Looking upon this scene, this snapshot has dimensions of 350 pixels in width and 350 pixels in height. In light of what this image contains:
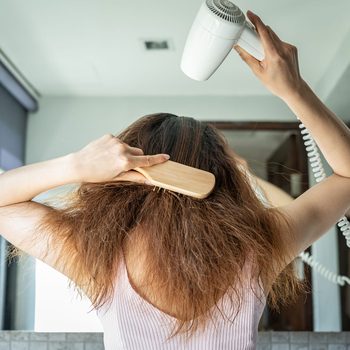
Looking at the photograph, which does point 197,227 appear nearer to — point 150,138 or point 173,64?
Result: point 150,138

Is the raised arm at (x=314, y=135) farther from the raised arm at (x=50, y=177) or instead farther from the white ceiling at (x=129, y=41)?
the white ceiling at (x=129, y=41)

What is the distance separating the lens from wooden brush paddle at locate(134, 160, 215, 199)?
23.0 inches

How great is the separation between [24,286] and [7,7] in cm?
55

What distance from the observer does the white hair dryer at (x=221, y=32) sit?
0.70 m

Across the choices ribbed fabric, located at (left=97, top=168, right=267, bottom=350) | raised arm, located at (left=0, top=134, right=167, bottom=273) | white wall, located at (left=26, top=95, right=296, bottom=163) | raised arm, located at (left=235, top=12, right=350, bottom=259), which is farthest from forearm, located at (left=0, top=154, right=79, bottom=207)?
white wall, located at (left=26, top=95, right=296, bottom=163)

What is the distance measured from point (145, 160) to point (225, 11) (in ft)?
0.84

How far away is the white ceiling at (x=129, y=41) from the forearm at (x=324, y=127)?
0.31m

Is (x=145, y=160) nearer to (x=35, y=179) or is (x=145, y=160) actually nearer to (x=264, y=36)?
(x=35, y=179)

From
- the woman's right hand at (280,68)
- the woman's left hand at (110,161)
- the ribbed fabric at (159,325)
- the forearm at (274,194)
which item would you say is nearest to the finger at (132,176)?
the woman's left hand at (110,161)

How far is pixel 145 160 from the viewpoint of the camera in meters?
0.59

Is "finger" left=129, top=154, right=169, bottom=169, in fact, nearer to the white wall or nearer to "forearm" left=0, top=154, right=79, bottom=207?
"forearm" left=0, top=154, right=79, bottom=207

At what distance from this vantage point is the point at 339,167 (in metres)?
0.70

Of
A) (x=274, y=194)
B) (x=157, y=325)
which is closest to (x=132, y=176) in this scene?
(x=157, y=325)

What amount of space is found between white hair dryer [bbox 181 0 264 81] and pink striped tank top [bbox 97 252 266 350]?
34cm
